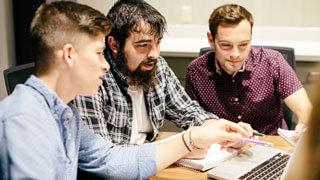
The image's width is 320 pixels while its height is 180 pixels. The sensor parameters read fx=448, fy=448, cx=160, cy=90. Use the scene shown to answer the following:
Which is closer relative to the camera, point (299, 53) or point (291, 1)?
point (299, 53)

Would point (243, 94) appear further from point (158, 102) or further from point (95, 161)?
point (95, 161)

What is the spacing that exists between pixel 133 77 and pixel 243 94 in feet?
2.23

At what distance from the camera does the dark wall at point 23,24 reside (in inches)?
126

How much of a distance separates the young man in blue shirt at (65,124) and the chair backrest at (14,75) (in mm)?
355

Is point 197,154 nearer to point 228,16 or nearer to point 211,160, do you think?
point 211,160

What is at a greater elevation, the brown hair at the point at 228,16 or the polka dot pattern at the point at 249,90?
the brown hair at the point at 228,16

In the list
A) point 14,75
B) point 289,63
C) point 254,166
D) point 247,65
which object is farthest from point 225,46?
point 14,75

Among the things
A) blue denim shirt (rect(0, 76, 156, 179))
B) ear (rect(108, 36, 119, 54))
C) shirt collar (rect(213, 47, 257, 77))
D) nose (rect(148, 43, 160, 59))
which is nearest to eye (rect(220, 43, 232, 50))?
shirt collar (rect(213, 47, 257, 77))

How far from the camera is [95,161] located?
1.40 meters

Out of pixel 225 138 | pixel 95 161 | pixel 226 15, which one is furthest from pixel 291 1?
pixel 95 161

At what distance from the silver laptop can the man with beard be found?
14.6 inches

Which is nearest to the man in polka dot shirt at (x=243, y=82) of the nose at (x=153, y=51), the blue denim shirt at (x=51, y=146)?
the nose at (x=153, y=51)

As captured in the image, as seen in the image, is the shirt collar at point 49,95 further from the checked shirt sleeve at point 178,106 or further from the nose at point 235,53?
the nose at point 235,53

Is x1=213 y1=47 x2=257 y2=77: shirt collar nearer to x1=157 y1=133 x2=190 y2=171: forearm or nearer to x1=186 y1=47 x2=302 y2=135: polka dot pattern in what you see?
x1=186 y1=47 x2=302 y2=135: polka dot pattern
